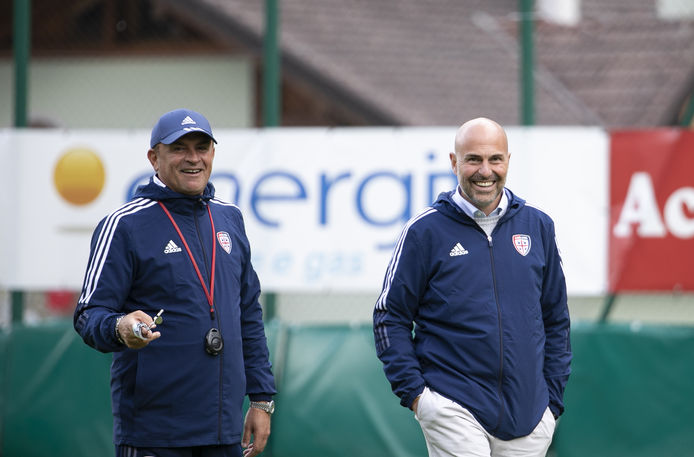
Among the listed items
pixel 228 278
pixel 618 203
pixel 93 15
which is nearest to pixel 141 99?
pixel 93 15

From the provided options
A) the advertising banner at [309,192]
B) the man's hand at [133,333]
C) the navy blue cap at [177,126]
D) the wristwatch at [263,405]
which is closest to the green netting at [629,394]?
the advertising banner at [309,192]

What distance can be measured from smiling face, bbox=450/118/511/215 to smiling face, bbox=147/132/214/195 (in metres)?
1.08

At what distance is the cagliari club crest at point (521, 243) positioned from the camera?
434cm

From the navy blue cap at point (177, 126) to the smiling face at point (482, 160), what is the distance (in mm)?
1076

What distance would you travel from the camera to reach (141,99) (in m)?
10.7

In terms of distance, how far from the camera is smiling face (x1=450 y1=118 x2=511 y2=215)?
4297 millimetres

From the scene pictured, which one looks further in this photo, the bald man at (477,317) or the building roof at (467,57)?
the building roof at (467,57)

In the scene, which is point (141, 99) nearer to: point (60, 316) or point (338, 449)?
point (60, 316)

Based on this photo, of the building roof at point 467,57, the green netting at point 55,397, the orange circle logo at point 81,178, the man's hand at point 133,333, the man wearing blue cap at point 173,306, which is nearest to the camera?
the man's hand at point 133,333

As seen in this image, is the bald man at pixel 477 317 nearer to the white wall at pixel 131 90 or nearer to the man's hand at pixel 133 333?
the man's hand at pixel 133 333

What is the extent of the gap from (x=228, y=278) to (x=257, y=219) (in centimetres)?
299

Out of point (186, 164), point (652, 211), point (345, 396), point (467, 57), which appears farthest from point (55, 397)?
point (467, 57)

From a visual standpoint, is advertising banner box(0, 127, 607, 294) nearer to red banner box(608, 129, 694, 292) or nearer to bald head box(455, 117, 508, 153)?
red banner box(608, 129, 694, 292)

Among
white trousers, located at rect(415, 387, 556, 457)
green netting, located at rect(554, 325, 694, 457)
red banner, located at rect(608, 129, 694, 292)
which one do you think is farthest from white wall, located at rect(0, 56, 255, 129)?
white trousers, located at rect(415, 387, 556, 457)
